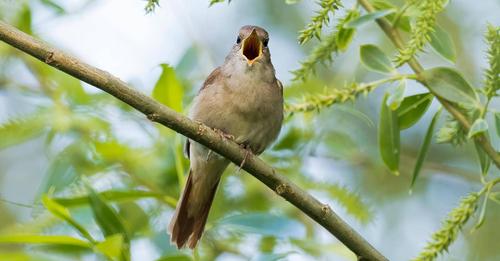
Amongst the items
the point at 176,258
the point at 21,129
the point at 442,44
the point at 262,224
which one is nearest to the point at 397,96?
the point at 442,44

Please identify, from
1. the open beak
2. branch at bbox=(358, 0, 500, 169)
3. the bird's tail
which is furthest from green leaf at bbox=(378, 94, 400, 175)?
the open beak

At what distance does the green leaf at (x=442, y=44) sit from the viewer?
3.13m

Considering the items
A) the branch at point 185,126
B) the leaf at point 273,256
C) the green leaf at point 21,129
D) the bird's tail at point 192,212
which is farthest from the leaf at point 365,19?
the green leaf at point 21,129

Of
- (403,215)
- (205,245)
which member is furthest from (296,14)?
(205,245)

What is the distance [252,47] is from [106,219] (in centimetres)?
181

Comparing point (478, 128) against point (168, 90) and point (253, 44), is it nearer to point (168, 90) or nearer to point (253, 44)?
point (168, 90)

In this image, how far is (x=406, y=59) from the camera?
9.10ft

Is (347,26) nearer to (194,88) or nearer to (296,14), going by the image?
(194,88)

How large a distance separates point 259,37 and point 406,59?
2.07 meters

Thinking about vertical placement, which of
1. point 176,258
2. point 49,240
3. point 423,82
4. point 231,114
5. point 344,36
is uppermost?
point 231,114

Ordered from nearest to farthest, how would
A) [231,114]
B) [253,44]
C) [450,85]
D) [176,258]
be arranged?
1. [450,85]
2. [176,258]
3. [231,114]
4. [253,44]

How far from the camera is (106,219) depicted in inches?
130

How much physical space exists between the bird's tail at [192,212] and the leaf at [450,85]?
1.62 metres

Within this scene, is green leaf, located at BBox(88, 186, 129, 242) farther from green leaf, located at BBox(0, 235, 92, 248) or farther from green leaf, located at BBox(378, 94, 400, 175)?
green leaf, located at BBox(378, 94, 400, 175)
